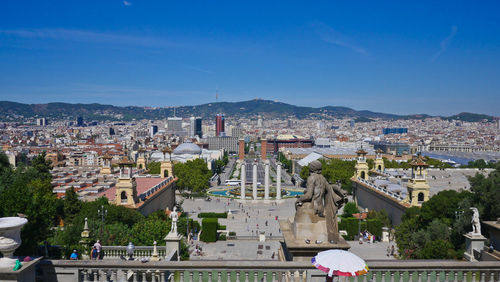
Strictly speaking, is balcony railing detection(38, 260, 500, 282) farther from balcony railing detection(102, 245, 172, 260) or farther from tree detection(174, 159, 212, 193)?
tree detection(174, 159, 212, 193)

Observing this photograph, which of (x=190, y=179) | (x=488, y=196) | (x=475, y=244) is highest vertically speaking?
(x=475, y=244)

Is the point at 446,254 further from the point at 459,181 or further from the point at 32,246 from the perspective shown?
the point at 459,181

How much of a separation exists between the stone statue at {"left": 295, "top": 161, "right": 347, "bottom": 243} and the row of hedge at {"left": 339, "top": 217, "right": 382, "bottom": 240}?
30.9 meters

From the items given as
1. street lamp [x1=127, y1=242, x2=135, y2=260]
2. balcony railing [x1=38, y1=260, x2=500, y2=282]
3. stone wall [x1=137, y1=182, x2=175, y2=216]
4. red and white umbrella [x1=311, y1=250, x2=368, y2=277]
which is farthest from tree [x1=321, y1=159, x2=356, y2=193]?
red and white umbrella [x1=311, y1=250, x2=368, y2=277]

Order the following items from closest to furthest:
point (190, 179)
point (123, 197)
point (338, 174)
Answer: point (123, 197), point (190, 179), point (338, 174)

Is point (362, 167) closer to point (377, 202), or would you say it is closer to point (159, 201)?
point (377, 202)

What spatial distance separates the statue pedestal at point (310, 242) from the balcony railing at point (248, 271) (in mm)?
319

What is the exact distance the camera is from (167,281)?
8.13 metres

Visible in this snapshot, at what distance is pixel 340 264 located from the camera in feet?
22.7

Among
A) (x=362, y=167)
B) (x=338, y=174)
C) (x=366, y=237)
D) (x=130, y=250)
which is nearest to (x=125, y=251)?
(x=130, y=250)

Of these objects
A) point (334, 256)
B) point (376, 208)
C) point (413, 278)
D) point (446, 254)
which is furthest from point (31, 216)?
point (376, 208)

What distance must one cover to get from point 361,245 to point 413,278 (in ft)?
90.9

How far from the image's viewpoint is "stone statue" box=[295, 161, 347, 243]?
8.36 metres

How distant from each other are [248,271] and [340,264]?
1.91 m
